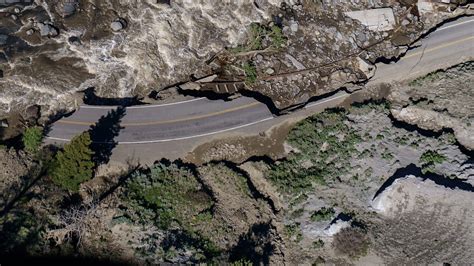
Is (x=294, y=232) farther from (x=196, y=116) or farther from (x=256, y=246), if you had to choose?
(x=196, y=116)

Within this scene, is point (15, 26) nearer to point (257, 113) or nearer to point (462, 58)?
point (257, 113)

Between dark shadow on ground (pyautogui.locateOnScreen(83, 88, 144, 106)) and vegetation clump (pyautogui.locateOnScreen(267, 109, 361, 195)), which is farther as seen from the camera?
dark shadow on ground (pyautogui.locateOnScreen(83, 88, 144, 106))

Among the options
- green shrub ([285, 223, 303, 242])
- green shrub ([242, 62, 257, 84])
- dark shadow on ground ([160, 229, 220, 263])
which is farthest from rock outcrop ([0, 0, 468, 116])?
dark shadow on ground ([160, 229, 220, 263])

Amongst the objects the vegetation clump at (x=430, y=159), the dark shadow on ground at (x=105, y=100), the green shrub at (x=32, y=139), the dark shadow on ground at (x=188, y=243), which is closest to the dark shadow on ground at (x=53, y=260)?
the dark shadow on ground at (x=188, y=243)

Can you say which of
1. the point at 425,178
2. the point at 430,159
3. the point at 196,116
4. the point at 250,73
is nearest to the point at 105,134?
the point at 196,116

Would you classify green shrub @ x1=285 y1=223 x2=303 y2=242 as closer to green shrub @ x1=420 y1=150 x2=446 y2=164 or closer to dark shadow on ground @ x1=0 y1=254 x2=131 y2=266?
green shrub @ x1=420 y1=150 x2=446 y2=164

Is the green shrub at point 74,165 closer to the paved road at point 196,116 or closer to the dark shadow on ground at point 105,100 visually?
the paved road at point 196,116

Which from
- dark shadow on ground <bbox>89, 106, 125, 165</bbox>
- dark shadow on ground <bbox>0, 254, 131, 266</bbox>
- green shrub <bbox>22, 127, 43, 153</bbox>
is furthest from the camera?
dark shadow on ground <bbox>89, 106, 125, 165</bbox>
